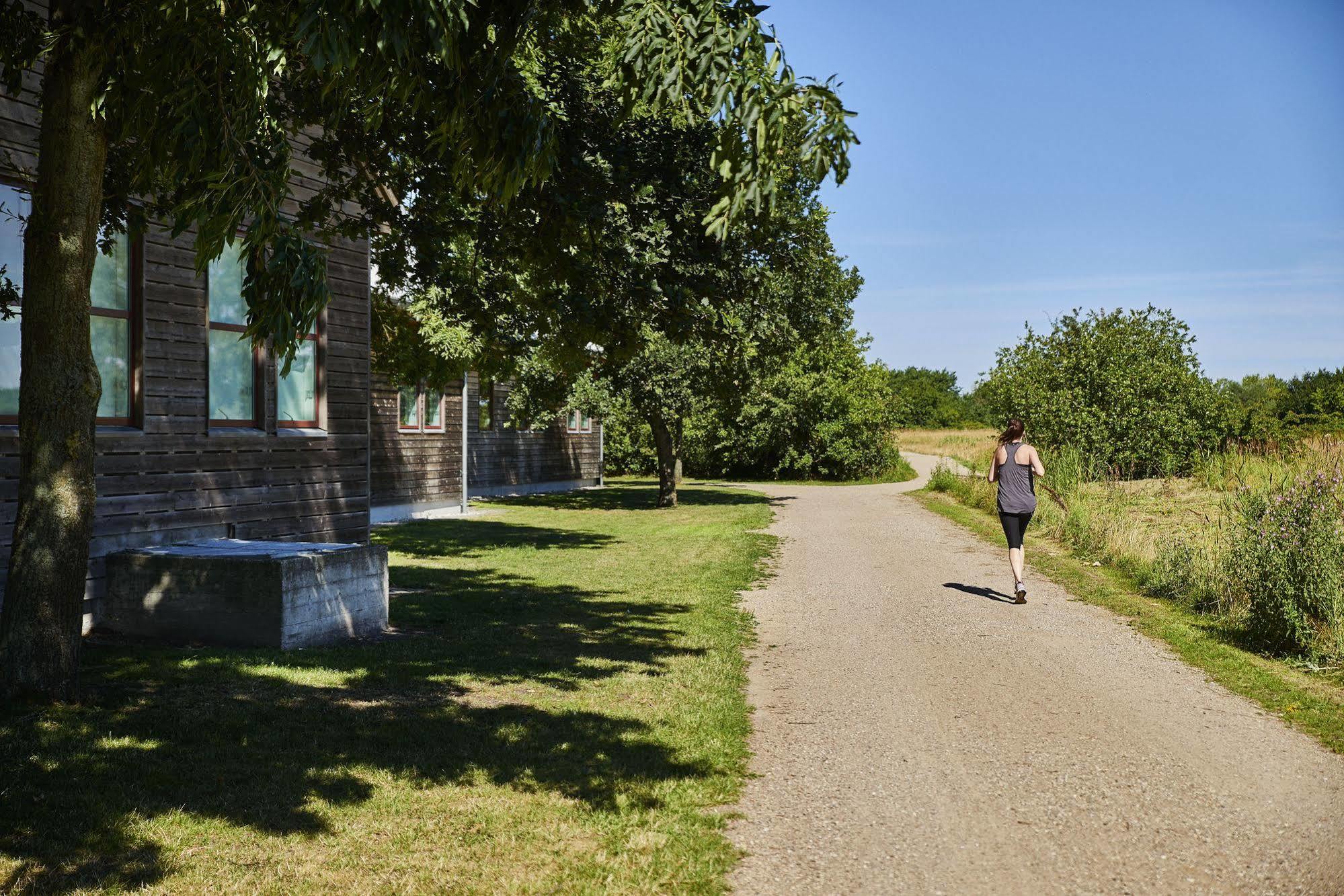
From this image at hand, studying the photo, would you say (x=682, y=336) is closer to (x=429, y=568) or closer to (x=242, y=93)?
(x=242, y=93)

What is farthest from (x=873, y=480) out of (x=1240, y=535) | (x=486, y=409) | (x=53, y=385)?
(x=53, y=385)

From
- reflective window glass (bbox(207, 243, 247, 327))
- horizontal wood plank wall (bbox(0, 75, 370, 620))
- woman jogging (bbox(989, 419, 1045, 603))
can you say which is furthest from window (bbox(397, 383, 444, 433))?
woman jogging (bbox(989, 419, 1045, 603))

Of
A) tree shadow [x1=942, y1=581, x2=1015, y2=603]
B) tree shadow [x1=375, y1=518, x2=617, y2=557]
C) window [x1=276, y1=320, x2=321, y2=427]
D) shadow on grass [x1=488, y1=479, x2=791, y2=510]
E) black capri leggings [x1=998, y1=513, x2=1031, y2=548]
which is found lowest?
tree shadow [x1=375, y1=518, x2=617, y2=557]

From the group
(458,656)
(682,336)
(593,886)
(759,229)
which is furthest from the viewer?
(682,336)

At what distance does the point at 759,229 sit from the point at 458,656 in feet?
14.7

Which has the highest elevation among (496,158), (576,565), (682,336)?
(496,158)

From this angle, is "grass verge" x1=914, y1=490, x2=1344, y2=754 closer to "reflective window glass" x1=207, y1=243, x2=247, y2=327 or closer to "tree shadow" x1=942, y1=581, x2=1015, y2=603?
"tree shadow" x1=942, y1=581, x2=1015, y2=603

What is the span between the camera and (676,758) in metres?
5.55

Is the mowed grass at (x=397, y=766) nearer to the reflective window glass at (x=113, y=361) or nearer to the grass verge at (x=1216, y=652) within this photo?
the reflective window glass at (x=113, y=361)

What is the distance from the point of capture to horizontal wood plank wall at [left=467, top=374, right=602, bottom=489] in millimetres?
29344

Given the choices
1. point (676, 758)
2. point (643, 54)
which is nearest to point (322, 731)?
point (676, 758)

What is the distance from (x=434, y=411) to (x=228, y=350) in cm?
1507

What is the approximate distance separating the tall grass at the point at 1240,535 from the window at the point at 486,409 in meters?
15.9

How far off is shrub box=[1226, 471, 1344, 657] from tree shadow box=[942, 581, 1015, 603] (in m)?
2.54
